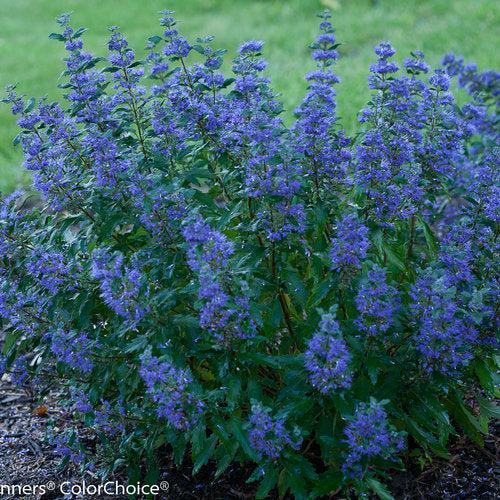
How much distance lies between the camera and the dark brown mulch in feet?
11.4

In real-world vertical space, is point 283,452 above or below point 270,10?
above

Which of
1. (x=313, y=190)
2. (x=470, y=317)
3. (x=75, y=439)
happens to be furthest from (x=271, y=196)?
(x=75, y=439)

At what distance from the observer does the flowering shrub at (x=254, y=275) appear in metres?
2.75

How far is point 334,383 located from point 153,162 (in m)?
1.32

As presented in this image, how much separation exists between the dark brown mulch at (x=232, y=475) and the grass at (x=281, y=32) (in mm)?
4405

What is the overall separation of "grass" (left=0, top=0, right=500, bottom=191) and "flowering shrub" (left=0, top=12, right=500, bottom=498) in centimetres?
Answer: 468

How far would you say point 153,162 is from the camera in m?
3.36

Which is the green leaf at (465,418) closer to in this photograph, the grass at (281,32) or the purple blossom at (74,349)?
the purple blossom at (74,349)

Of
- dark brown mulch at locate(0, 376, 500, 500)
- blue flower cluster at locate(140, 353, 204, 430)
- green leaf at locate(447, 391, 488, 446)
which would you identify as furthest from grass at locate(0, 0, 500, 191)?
blue flower cluster at locate(140, 353, 204, 430)

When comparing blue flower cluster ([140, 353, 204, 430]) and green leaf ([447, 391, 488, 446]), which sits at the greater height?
blue flower cluster ([140, 353, 204, 430])

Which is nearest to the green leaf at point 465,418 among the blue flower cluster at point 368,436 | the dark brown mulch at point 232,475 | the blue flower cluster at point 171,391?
the dark brown mulch at point 232,475

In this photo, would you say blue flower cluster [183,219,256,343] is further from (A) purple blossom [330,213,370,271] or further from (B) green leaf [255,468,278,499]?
(B) green leaf [255,468,278,499]

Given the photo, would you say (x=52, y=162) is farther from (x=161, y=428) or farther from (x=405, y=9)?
(x=405, y=9)

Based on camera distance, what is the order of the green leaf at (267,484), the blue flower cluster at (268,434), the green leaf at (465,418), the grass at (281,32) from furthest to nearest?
the grass at (281,32)
the green leaf at (465,418)
the green leaf at (267,484)
the blue flower cluster at (268,434)
